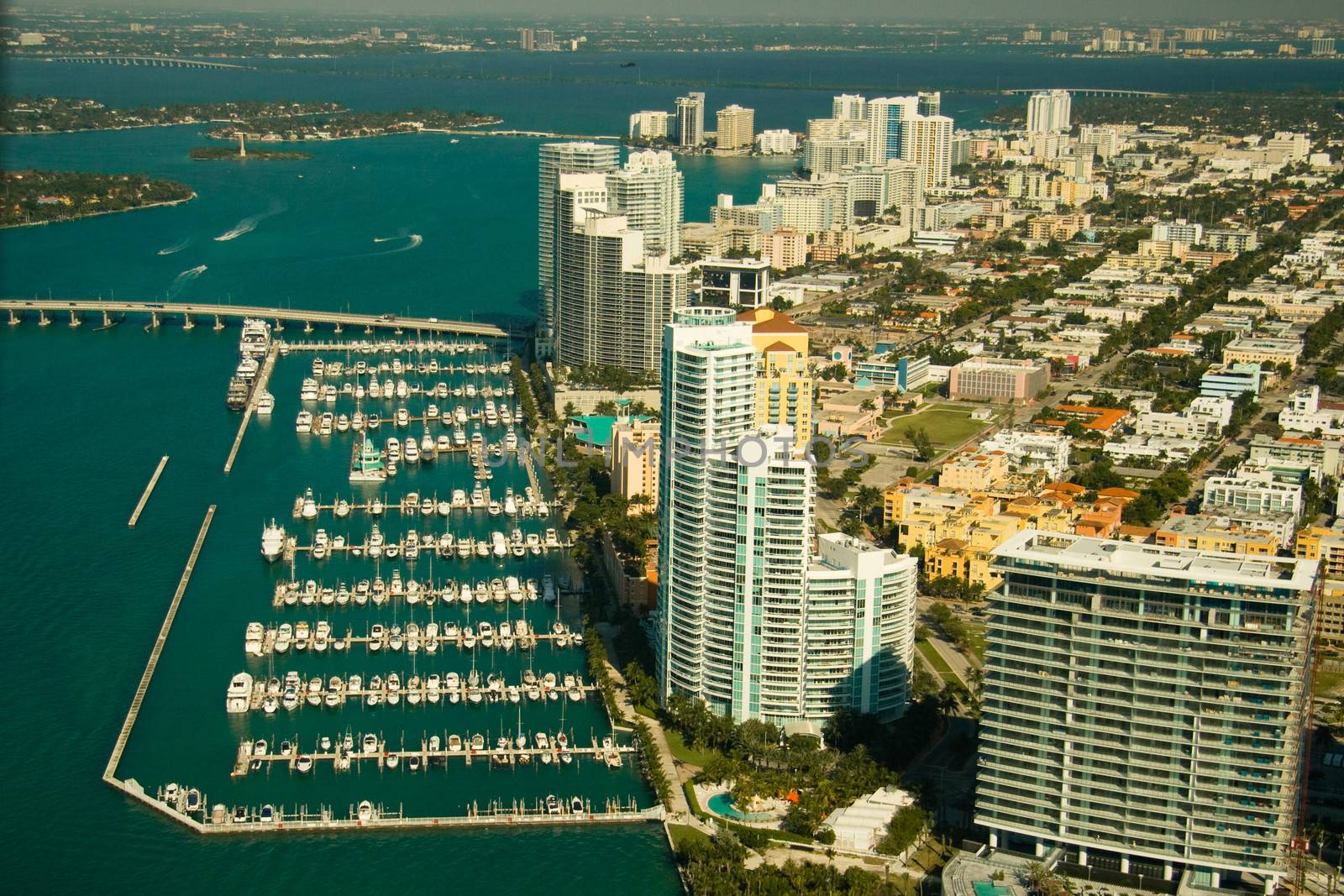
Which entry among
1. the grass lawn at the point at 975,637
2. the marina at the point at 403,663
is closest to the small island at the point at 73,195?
the marina at the point at 403,663

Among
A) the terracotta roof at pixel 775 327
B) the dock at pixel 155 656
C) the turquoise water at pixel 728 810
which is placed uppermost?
the terracotta roof at pixel 775 327

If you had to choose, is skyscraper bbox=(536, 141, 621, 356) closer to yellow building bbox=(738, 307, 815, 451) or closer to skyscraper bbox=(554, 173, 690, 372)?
skyscraper bbox=(554, 173, 690, 372)

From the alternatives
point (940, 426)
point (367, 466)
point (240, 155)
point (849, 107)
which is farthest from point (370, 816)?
point (849, 107)

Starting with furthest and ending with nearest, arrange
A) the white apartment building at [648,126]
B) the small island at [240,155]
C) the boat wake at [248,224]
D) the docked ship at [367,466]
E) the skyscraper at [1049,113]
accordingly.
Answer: the white apartment building at [648,126], the skyscraper at [1049,113], the small island at [240,155], the boat wake at [248,224], the docked ship at [367,466]

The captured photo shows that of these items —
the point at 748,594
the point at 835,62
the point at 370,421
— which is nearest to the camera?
the point at 748,594

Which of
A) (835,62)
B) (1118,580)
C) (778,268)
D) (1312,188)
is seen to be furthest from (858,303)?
(835,62)

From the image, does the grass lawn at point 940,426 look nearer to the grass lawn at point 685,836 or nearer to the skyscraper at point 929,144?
the grass lawn at point 685,836

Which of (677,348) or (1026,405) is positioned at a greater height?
(677,348)

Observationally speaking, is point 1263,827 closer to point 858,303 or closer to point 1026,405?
point 1026,405
